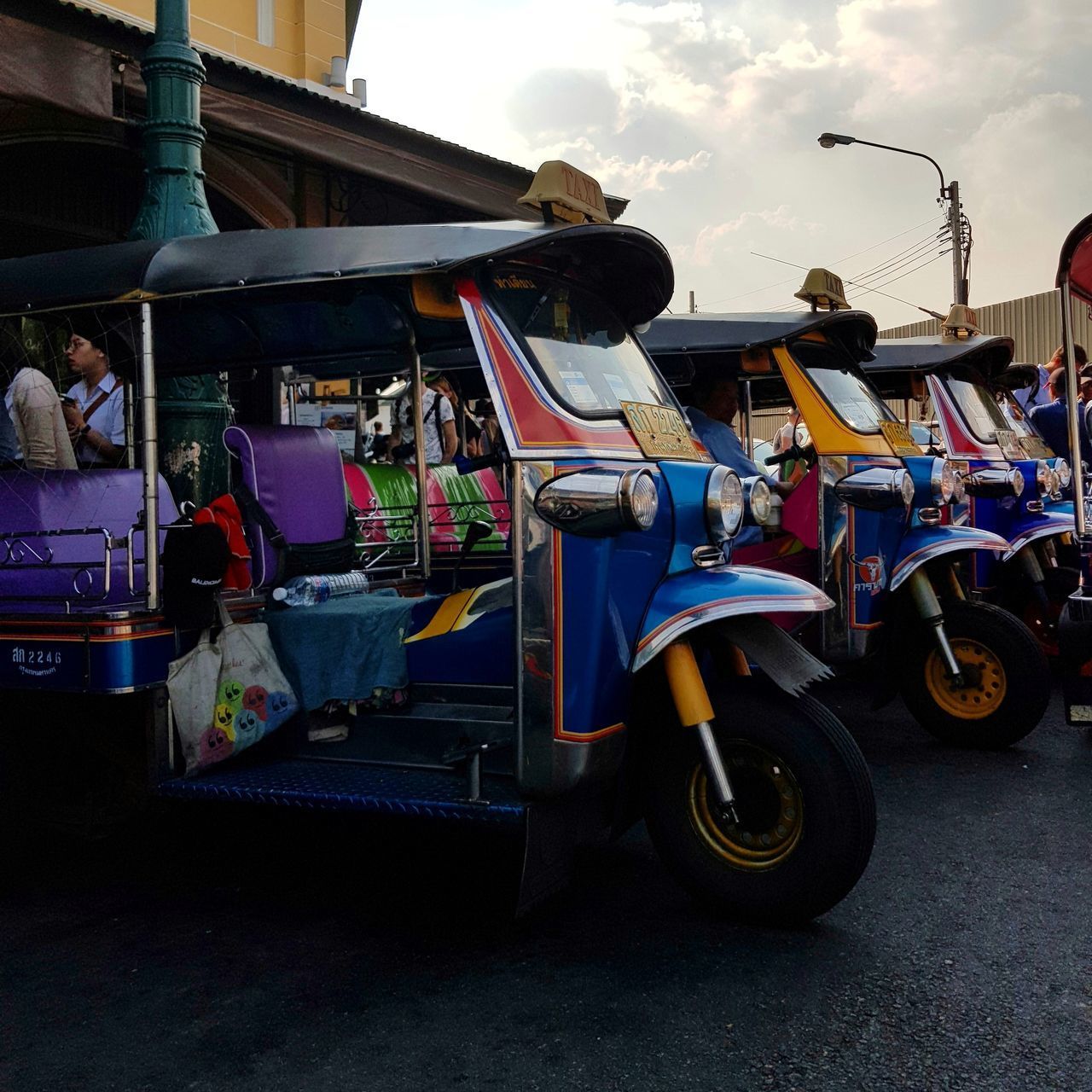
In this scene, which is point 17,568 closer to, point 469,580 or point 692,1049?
point 469,580

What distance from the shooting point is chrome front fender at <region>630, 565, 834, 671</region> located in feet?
10.8

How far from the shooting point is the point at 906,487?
18.5ft

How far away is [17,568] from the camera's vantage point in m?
3.90

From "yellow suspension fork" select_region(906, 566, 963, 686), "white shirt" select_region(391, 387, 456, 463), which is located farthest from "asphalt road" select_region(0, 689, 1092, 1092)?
"white shirt" select_region(391, 387, 456, 463)

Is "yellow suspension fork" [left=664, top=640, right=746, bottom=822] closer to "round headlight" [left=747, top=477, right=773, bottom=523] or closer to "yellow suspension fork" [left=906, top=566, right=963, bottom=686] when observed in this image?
"round headlight" [left=747, top=477, right=773, bottom=523]

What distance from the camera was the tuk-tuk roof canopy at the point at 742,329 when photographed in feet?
19.5

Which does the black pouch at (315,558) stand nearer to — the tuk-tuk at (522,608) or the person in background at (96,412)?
the tuk-tuk at (522,608)

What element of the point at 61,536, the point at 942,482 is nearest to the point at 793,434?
the point at 942,482

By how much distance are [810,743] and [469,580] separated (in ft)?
7.35

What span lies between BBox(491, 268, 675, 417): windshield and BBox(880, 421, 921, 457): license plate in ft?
7.69

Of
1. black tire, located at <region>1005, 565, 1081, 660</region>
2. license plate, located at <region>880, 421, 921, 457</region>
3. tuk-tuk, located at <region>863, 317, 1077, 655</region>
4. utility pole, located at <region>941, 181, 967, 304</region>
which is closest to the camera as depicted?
license plate, located at <region>880, 421, 921, 457</region>

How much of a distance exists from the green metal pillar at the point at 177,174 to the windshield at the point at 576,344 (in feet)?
7.16

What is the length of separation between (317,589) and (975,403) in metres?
4.84

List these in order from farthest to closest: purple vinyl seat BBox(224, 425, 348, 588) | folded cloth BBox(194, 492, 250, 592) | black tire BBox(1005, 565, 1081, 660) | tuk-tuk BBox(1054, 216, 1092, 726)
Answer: black tire BBox(1005, 565, 1081, 660) < tuk-tuk BBox(1054, 216, 1092, 726) < purple vinyl seat BBox(224, 425, 348, 588) < folded cloth BBox(194, 492, 250, 592)
